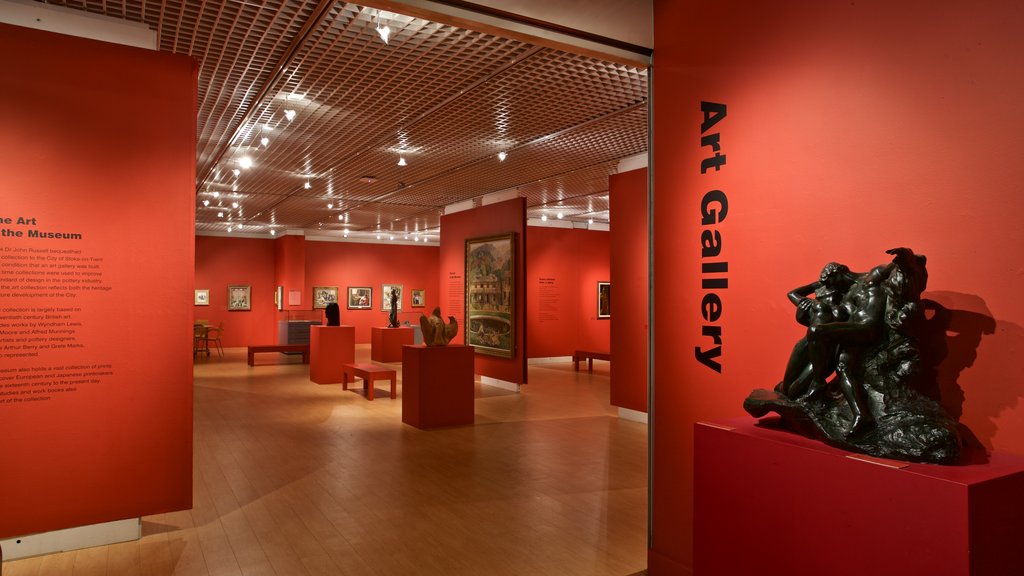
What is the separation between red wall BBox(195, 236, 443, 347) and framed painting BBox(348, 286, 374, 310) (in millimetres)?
151

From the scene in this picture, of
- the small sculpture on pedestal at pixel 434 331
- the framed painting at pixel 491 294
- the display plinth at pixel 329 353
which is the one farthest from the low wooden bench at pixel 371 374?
the small sculpture on pedestal at pixel 434 331

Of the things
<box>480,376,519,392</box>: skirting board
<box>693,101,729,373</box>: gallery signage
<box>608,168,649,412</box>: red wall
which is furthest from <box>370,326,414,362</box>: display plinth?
<box>693,101,729,373</box>: gallery signage

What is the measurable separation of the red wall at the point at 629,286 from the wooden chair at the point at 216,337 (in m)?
13.6

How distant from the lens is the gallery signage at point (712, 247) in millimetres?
3494

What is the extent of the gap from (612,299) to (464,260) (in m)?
4.56

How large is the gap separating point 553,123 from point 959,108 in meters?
5.47

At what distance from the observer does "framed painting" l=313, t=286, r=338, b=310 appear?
20.9m

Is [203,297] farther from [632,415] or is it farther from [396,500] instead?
[396,500]

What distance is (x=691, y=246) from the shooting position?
369cm

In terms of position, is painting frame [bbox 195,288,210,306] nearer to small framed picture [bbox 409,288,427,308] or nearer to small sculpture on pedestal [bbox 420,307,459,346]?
small framed picture [bbox 409,288,427,308]

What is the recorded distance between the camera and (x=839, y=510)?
2133mm

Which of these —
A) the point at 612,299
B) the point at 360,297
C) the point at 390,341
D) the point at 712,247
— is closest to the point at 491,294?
the point at 612,299

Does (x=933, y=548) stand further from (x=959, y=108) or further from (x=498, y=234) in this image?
(x=498, y=234)

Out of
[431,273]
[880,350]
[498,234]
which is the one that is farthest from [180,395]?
[431,273]
